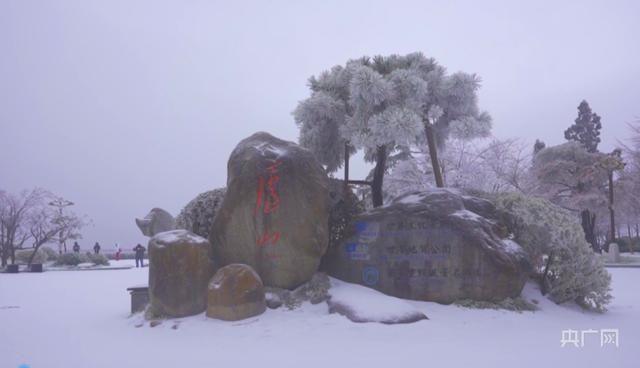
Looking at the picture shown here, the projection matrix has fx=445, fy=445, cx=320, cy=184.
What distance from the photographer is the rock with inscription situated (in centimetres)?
1538

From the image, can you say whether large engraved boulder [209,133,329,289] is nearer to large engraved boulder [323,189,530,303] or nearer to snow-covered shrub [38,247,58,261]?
large engraved boulder [323,189,530,303]

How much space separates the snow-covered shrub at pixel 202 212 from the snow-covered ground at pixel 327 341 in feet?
6.49

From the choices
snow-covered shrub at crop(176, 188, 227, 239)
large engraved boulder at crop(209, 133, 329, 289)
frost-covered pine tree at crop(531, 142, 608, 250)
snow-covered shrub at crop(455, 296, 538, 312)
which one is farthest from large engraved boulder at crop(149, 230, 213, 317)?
frost-covered pine tree at crop(531, 142, 608, 250)

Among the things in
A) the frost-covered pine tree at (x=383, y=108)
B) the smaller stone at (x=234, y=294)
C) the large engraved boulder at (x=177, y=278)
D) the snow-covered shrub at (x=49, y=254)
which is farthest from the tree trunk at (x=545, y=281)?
the snow-covered shrub at (x=49, y=254)

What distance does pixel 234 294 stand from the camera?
6555mm

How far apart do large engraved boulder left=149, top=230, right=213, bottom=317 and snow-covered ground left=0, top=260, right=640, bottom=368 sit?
11.0 inches

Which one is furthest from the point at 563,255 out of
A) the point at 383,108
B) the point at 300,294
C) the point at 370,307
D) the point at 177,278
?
the point at 177,278

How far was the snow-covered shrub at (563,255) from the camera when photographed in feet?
24.9

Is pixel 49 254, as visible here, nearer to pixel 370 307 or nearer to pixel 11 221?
pixel 11 221

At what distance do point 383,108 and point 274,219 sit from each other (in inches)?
181

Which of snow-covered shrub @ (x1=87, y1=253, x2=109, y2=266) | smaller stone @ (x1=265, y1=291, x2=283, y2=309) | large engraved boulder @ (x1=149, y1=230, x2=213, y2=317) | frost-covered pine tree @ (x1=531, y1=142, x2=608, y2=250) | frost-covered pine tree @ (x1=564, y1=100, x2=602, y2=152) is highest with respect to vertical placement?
frost-covered pine tree @ (x1=564, y1=100, x2=602, y2=152)

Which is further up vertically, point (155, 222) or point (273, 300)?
point (155, 222)

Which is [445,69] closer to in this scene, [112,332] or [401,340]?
[401,340]

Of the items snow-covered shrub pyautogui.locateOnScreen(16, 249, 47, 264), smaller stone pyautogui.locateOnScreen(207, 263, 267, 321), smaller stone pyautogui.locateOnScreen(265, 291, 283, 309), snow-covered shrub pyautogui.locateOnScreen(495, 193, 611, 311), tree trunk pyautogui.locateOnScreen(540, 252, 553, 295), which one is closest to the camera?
smaller stone pyautogui.locateOnScreen(207, 263, 267, 321)
